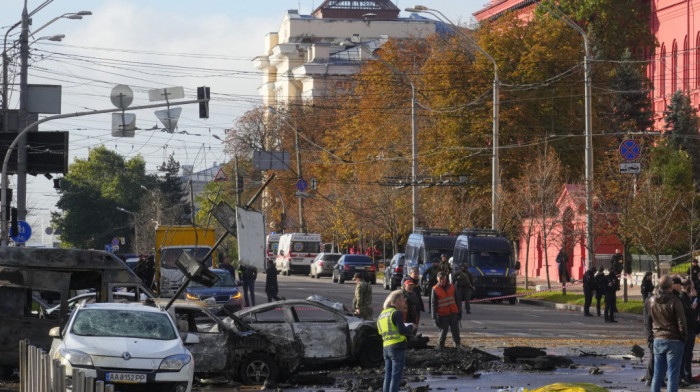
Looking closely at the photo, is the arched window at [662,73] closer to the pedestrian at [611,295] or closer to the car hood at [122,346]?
the pedestrian at [611,295]

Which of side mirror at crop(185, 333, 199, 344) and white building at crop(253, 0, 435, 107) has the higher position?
white building at crop(253, 0, 435, 107)

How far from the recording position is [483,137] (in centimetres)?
6681

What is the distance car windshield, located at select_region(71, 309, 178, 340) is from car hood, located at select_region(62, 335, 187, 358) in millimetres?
221

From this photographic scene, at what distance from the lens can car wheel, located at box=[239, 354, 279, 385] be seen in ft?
67.5

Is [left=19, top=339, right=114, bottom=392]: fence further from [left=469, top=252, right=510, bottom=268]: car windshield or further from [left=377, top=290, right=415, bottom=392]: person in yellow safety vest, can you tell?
[left=469, top=252, right=510, bottom=268]: car windshield

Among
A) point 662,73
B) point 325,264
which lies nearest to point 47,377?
point 325,264

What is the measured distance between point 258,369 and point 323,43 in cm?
11922

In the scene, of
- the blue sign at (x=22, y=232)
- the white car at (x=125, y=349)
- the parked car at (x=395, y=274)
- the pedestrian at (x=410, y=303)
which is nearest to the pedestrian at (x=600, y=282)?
the pedestrian at (x=410, y=303)

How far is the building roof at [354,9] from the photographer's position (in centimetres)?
14900

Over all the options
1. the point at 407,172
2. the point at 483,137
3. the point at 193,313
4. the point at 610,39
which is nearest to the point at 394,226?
the point at 407,172

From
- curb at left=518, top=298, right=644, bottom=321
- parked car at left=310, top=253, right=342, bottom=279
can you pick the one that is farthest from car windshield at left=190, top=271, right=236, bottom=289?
parked car at left=310, top=253, right=342, bottom=279

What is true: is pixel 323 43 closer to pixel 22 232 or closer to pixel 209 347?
pixel 22 232

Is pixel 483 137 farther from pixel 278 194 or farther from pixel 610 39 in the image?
pixel 278 194

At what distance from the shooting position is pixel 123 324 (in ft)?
58.6
